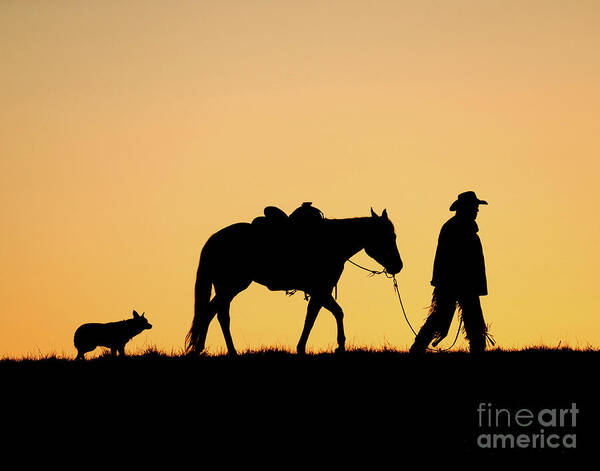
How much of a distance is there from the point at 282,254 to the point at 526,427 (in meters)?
7.39

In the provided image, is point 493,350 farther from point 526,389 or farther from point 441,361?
point 526,389

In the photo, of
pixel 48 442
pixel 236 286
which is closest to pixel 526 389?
pixel 48 442

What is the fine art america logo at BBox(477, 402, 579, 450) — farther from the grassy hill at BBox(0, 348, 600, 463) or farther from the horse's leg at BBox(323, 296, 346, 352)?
the horse's leg at BBox(323, 296, 346, 352)

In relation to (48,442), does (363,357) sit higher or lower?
higher

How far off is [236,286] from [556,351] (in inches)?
230

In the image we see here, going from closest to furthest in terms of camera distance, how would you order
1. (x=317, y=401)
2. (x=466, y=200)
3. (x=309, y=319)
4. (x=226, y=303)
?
(x=317, y=401) → (x=466, y=200) → (x=309, y=319) → (x=226, y=303)

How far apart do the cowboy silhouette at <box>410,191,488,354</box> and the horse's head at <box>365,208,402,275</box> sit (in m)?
1.53

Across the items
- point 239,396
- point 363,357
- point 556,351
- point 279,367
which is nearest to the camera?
point 239,396

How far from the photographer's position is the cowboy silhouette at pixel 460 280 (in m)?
14.5

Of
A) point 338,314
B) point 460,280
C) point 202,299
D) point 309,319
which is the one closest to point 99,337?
point 202,299

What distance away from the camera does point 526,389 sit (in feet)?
36.7

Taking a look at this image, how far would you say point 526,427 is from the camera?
32.1 ft

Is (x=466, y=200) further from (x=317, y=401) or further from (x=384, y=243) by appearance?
(x=317, y=401)

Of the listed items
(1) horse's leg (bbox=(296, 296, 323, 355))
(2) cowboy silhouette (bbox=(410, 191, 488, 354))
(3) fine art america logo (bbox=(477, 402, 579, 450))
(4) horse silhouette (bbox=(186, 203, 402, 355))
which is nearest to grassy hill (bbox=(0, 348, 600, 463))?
(3) fine art america logo (bbox=(477, 402, 579, 450))
